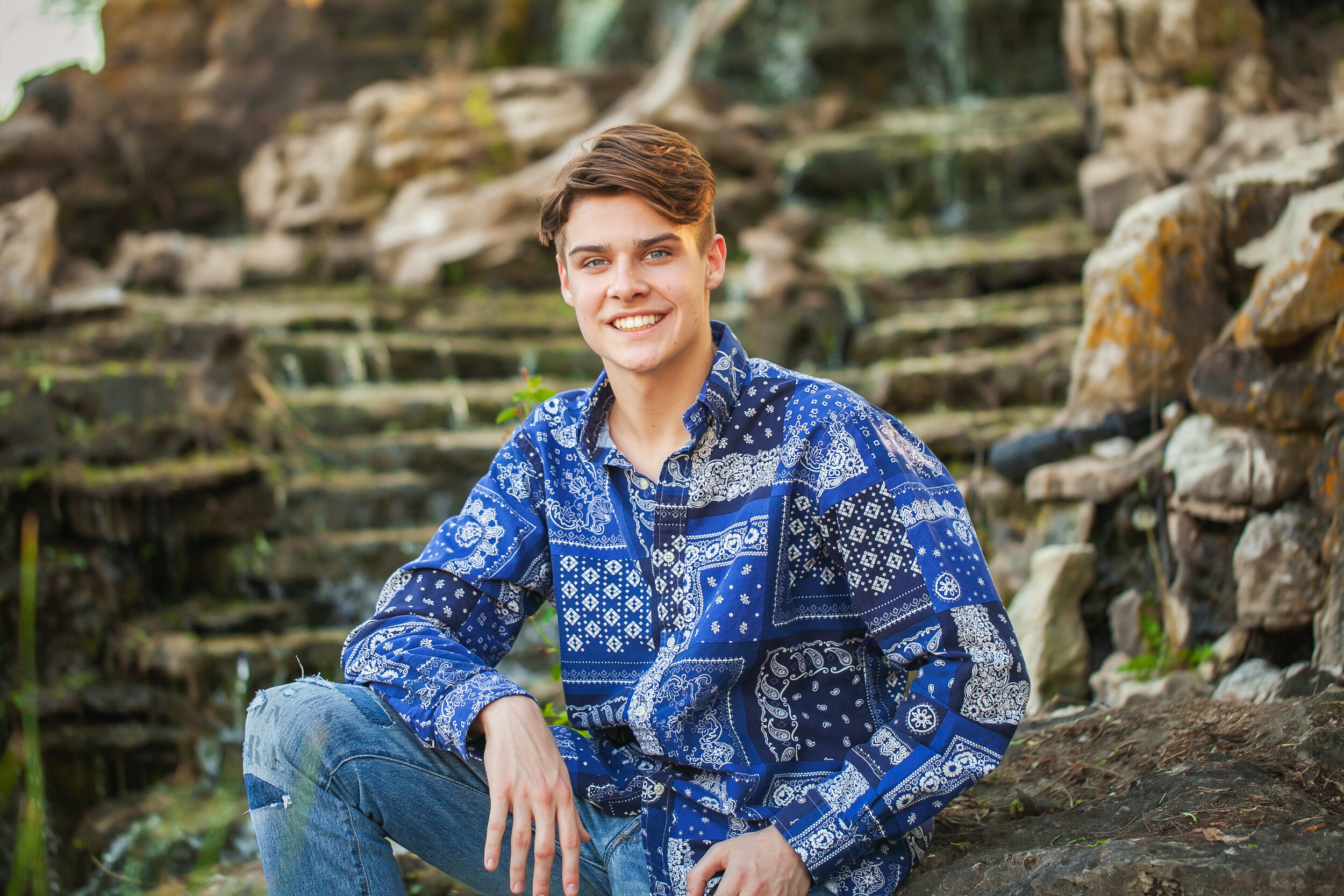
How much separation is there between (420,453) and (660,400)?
4976 millimetres

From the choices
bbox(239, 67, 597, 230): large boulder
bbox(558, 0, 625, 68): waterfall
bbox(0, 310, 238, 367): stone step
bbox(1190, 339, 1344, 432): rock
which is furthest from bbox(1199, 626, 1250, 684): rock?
bbox(558, 0, 625, 68): waterfall

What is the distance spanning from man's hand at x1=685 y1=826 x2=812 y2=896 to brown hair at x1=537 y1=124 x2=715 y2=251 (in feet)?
3.28

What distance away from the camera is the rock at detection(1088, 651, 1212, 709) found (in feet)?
9.68

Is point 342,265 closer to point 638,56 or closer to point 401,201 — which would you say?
point 401,201

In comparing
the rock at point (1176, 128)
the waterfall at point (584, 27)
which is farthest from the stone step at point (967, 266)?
the waterfall at point (584, 27)

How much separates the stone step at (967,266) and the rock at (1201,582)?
15.4 ft

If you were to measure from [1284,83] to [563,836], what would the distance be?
9.14 metres

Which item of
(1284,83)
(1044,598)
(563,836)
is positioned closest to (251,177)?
(1284,83)

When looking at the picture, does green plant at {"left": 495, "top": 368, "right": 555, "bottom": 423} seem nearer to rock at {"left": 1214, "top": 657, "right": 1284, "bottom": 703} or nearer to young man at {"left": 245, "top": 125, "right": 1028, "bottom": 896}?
young man at {"left": 245, "top": 125, "right": 1028, "bottom": 896}

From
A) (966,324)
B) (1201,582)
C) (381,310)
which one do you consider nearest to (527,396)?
(1201,582)

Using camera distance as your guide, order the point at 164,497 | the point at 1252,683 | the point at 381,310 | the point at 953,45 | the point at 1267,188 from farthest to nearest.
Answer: the point at 953,45 → the point at 381,310 → the point at 164,497 → the point at 1267,188 → the point at 1252,683

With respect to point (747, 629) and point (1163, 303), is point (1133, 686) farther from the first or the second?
point (747, 629)

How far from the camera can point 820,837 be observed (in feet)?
5.12

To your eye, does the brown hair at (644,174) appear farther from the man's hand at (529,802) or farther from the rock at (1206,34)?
the rock at (1206,34)
